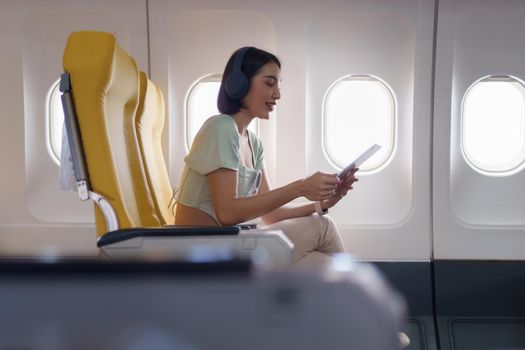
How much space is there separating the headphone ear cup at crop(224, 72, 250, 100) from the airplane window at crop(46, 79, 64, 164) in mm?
1328

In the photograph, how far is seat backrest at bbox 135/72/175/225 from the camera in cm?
225

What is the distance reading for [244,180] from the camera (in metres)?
2.24

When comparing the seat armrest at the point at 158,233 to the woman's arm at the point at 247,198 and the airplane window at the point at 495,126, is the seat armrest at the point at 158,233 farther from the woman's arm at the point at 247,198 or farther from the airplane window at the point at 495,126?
the airplane window at the point at 495,126

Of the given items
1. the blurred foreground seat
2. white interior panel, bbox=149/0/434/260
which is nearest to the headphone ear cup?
white interior panel, bbox=149/0/434/260

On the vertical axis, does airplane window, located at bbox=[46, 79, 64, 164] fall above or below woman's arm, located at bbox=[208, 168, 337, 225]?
above

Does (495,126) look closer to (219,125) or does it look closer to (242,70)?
(242,70)

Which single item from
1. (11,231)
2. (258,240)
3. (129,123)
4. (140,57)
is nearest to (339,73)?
(140,57)

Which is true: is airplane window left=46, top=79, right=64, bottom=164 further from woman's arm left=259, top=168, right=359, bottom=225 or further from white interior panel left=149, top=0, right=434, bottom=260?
woman's arm left=259, top=168, right=359, bottom=225

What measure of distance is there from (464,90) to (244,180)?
1403mm

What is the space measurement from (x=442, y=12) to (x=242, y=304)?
275 cm

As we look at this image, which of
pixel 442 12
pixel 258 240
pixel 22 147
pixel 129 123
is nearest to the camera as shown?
pixel 258 240

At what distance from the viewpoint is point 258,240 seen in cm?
161

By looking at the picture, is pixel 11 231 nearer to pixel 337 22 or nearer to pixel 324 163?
pixel 324 163

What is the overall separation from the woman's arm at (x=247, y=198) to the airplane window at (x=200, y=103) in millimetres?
1038
